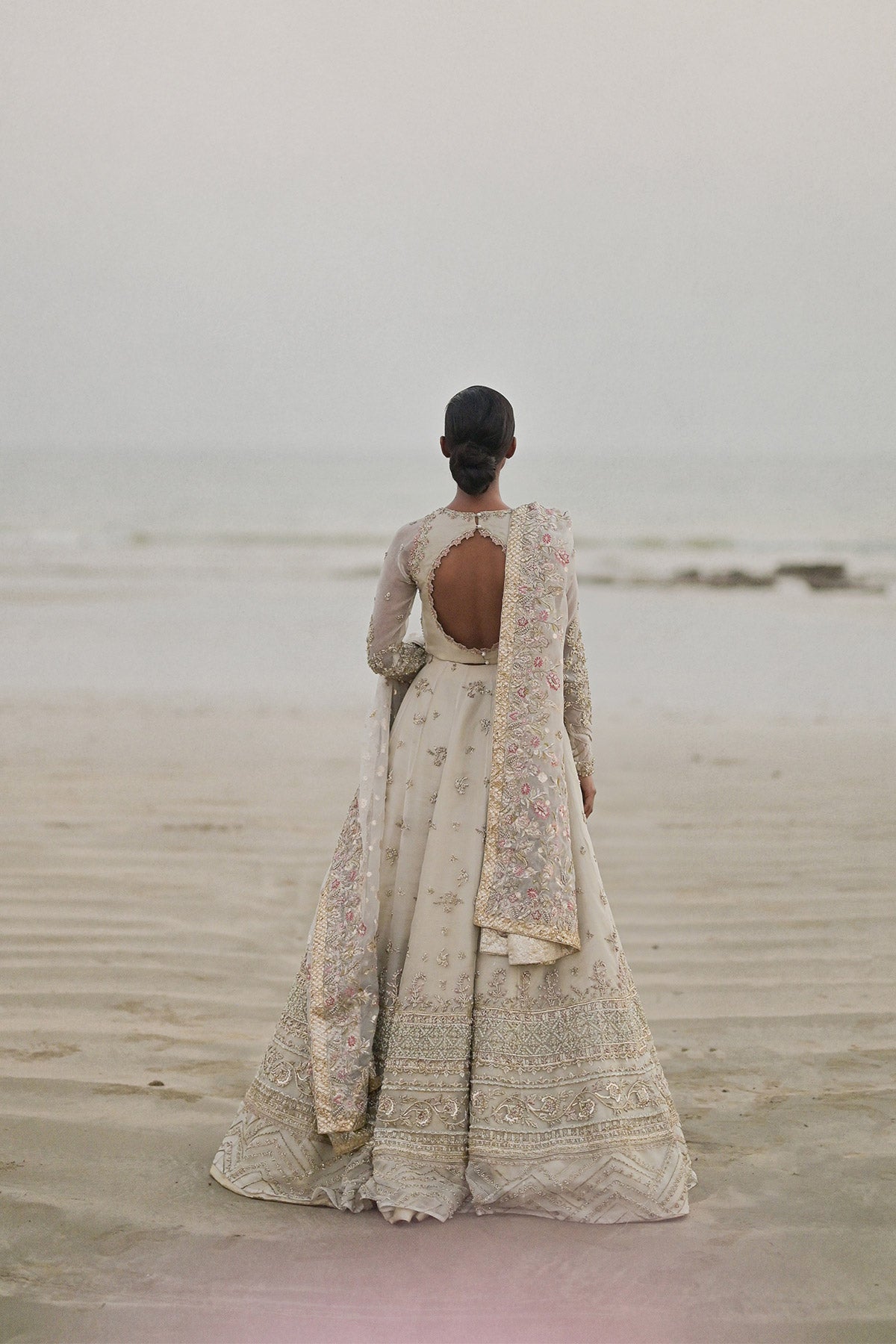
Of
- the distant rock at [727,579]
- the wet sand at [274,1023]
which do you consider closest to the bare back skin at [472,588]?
the wet sand at [274,1023]

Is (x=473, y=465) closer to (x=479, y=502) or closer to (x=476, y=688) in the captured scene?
(x=479, y=502)

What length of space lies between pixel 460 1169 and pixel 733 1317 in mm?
682

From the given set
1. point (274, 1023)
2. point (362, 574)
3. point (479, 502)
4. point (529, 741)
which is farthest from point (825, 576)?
point (529, 741)

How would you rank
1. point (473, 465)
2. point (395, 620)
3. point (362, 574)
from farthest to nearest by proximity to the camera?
point (362, 574) → point (395, 620) → point (473, 465)

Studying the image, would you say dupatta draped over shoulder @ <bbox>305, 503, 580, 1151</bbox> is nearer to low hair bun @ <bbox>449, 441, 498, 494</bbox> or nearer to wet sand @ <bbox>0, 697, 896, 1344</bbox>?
low hair bun @ <bbox>449, 441, 498, 494</bbox>

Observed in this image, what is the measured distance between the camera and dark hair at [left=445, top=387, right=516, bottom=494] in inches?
120

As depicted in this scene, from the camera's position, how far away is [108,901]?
538 centimetres

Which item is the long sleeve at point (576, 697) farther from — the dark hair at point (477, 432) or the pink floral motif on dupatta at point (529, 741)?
the dark hair at point (477, 432)

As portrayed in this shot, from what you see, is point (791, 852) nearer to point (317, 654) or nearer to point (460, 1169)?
point (460, 1169)

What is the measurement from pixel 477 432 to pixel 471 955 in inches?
47.7

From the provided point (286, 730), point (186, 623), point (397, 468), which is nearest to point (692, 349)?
point (397, 468)

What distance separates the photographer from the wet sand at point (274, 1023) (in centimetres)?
263

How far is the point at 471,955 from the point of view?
3.04 metres

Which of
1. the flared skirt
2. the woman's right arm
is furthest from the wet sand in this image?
the woman's right arm
